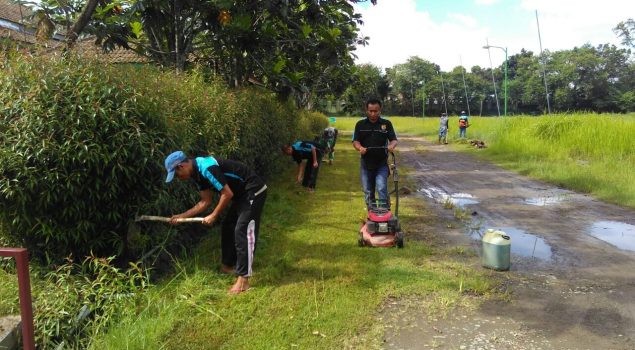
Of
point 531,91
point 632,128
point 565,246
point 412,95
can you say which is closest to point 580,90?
point 531,91

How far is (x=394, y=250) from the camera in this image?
566 centimetres

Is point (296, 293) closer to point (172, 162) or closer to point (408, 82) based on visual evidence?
point (172, 162)

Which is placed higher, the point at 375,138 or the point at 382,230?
the point at 375,138

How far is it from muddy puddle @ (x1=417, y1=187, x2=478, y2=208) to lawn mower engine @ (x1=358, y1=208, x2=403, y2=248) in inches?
126

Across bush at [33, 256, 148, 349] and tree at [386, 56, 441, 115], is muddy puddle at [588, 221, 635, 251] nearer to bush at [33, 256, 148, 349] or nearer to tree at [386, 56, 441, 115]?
bush at [33, 256, 148, 349]

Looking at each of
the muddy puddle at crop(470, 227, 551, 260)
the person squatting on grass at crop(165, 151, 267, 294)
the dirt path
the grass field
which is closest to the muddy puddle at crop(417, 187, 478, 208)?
the dirt path

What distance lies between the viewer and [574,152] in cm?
1459

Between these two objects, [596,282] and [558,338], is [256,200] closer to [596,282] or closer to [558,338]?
[558,338]

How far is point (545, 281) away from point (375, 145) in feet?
9.11

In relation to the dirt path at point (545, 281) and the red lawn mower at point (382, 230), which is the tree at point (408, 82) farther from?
the red lawn mower at point (382, 230)

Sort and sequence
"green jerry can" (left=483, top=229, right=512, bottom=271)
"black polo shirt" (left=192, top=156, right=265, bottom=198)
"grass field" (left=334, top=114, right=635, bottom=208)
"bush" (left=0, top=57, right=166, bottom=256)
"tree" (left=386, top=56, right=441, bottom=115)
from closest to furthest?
"bush" (left=0, top=57, right=166, bottom=256) < "black polo shirt" (left=192, top=156, right=265, bottom=198) < "green jerry can" (left=483, top=229, right=512, bottom=271) < "grass field" (left=334, top=114, right=635, bottom=208) < "tree" (left=386, top=56, right=441, bottom=115)

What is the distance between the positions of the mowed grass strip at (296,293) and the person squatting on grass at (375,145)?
799 mm

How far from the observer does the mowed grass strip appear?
3605mm

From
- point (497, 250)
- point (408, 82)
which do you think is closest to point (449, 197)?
point (497, 250)
